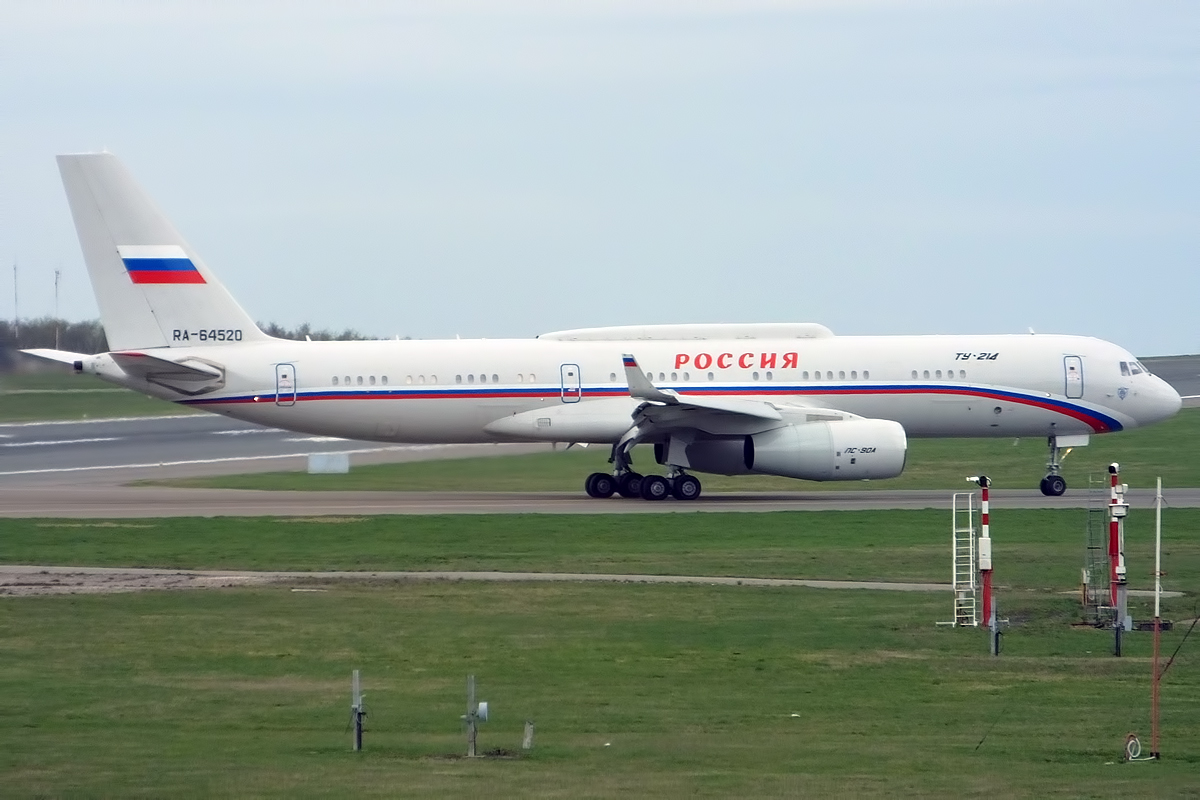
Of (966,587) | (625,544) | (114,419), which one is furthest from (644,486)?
(114,419)

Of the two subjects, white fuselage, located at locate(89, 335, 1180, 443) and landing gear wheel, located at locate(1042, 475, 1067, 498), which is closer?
white fuselage, located at locate(89, 335, 1180, 443)

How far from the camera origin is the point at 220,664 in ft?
66.3

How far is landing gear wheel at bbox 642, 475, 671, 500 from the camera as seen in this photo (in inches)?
1658

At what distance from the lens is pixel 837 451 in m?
39.7

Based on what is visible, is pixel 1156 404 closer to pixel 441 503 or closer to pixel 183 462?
pixel 441 503

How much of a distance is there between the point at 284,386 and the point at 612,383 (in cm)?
833

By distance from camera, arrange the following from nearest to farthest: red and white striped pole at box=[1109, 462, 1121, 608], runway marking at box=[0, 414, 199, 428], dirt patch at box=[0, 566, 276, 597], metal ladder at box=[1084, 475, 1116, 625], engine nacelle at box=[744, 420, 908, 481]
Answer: red and white striped pole at box=[1109, 462, 1121, 608] < metal ladder at box=[1084, 475, 1116, 625] < dirt patch at box=[0, 566, 276, 597] < engine nacelle at box=[744, 420, 908, 481] < runway marking at box=[0, 414, 199, 428]

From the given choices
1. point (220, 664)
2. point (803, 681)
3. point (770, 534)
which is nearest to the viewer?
point (803, 681)

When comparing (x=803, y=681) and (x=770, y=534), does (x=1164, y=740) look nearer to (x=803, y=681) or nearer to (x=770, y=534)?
(x=803, y=681)

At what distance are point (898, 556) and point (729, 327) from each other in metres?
14.7

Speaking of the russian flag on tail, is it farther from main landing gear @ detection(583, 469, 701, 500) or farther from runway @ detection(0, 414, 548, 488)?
main landing gear @ detection(583, 469, 701, 500)

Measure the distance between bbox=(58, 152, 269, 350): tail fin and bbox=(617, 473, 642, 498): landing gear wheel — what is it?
1070cm

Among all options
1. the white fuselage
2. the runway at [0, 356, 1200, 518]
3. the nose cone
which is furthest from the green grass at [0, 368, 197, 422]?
the nose cone

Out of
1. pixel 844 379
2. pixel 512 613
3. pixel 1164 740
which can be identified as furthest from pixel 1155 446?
pixel 1164 740
